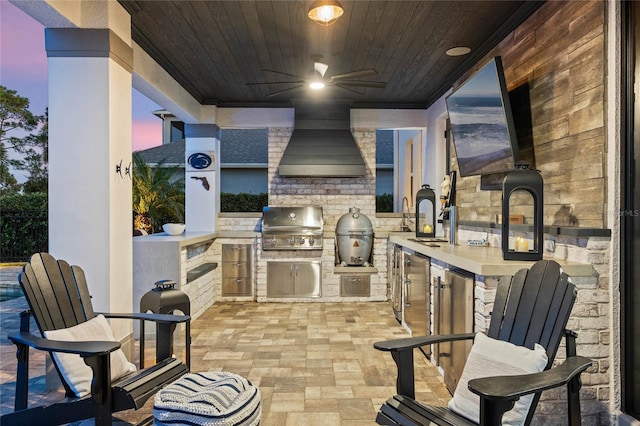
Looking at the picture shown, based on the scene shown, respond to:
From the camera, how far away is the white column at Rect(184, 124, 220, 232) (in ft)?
20.5

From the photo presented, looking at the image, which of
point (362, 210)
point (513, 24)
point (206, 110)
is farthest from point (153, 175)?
point (513, 24)

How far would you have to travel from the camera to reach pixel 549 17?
295 centimetres

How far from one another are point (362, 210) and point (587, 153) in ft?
13.5

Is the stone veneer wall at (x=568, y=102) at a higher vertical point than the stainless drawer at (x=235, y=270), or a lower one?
higher

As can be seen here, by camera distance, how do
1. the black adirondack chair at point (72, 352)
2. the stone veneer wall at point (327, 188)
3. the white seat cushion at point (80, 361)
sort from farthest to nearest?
the stone veneer wall at point (327, 188), the white seat cushion at point (80, 361), the black adirondack chair at point (72, 352)

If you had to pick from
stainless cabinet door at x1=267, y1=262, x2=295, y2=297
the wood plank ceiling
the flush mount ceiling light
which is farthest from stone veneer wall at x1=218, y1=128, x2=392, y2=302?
the flush mount ceiling light

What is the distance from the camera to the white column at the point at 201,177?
6238mm

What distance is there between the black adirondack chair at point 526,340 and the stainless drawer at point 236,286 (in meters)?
4.38

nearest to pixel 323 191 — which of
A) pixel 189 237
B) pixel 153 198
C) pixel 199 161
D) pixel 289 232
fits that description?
pixel 289 232

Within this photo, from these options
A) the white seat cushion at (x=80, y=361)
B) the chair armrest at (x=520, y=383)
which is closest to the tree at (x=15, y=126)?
the white seat cushion at (x=80, y=361)

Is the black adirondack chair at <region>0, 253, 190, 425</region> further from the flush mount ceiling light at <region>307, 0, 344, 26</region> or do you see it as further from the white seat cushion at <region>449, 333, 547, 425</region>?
the flush mount ceiling light at <region>307, 0, 344, 26</region>

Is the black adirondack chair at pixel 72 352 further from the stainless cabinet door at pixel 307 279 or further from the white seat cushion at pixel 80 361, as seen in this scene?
the stainless cabinet door at pixel 307 279

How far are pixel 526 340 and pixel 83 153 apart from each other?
312 cm

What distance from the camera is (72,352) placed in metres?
1.74
